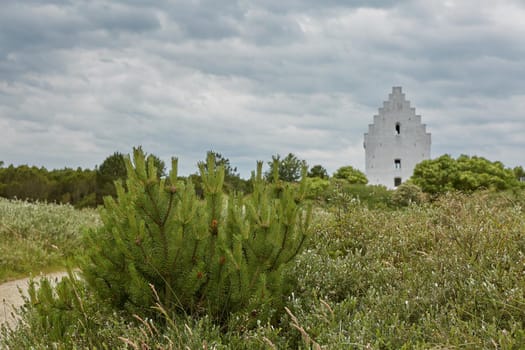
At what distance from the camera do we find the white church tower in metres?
51.1

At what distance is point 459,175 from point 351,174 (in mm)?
15824

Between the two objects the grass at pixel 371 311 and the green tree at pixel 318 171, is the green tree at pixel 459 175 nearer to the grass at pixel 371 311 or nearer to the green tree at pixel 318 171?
the green tree at pixel 318 171

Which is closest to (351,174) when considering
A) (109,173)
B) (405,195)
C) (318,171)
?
(318,171)

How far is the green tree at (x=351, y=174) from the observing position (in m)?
47.6

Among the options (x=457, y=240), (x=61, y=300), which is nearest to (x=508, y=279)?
(x=457, y=240)

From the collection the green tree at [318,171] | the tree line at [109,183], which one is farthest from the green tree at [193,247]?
the green tree at [318,171]

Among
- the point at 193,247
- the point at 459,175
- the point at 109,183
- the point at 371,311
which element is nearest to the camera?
the point at 193,247

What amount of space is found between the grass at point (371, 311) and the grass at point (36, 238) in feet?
16.5

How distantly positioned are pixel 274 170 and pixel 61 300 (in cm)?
229

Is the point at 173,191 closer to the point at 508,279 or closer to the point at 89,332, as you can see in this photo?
the point at 89,332

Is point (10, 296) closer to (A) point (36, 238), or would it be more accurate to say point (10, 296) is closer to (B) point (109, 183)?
(A) point (36, 238)

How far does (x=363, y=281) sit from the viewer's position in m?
5.29

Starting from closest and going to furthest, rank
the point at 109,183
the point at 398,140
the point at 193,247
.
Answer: the point at 193,247 → the point at 109,183 → the point at 398,140

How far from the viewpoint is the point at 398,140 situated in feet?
169
